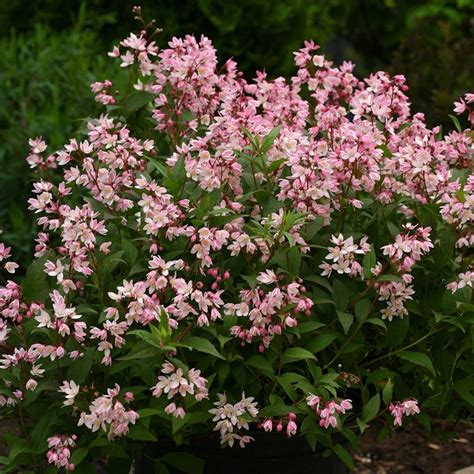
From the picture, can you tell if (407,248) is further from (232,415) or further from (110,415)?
(110,415)

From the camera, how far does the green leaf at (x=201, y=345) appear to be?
7.84ft

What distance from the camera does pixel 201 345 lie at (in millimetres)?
2414

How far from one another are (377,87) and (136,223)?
81cm

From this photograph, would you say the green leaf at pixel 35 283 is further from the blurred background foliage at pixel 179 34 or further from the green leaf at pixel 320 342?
the blurred background foliage at pixel 179 34

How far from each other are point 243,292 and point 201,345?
17 centimetres

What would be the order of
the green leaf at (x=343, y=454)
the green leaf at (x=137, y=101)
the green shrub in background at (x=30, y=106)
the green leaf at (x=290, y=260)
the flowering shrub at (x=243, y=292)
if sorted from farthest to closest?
the green shrub in background at (x=30, y=106)
the green leaf at (x=137, y=101)
the green leaf at (x=343, y=454)
the green leaf at (x=290, y=260)
the flowering shrub at (x=243, y=292)

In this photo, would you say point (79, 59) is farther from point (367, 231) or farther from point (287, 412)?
point (287, 412)

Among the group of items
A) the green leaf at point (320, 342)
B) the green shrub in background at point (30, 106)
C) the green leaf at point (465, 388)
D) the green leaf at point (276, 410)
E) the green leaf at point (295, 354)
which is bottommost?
the green leaf at point (276, 410)

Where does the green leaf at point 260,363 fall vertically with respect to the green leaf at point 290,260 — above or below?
below

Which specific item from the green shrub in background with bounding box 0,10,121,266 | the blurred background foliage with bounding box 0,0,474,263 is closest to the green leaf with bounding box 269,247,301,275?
the blurred background foliage with bounding box 0,0,474,263

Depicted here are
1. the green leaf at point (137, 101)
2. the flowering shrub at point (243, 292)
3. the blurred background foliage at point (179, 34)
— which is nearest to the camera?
the flowering shrub at point (243, 292)

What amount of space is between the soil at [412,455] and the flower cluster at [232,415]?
5.54 feet

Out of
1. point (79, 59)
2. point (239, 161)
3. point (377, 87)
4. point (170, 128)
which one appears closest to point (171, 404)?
point (239, 161)

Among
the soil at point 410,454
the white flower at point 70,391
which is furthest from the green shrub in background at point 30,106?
the white flower at point 70,391
